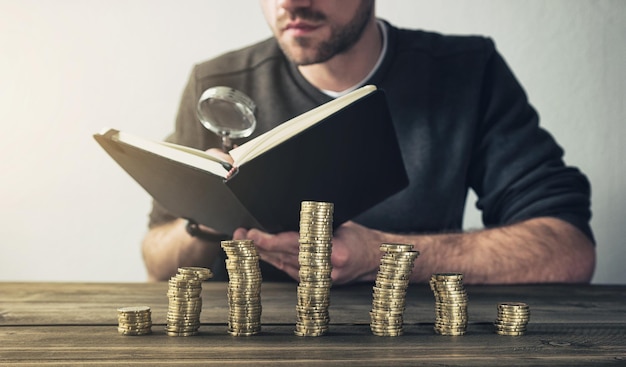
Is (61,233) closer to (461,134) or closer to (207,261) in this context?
(207,261)

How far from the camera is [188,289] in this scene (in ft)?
3.30

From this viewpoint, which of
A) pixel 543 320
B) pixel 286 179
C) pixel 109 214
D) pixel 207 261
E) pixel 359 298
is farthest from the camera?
pixel 109 214

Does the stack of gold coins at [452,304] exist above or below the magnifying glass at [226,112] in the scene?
below

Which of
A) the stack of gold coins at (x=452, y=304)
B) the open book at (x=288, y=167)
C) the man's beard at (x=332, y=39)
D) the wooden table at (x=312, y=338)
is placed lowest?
the wooden table at (x=312, y=338)

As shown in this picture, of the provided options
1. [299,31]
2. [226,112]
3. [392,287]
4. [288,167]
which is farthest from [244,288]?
[299,31]

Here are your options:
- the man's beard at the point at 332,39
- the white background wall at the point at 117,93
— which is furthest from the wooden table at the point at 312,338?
the white background wall at the point at 117,93

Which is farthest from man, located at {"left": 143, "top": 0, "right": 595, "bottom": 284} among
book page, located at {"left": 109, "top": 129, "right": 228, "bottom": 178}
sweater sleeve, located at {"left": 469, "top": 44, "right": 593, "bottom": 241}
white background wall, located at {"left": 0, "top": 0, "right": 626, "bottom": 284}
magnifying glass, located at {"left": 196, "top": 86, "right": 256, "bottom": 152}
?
book page, located at {"left": 109, "top": 129, "right": 228, "bottom": 178}

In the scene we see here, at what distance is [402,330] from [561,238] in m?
1.09

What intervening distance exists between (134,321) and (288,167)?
1.33 feet

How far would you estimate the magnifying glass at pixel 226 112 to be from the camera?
1566 millimetres

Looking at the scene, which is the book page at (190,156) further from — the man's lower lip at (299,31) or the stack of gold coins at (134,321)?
the man's lower lip at (299,31)

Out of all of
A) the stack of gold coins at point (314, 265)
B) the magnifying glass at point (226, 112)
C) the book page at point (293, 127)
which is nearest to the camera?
the stack of gold coins at point (314, 265)

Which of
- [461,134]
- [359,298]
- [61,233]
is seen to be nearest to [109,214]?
[61,233]

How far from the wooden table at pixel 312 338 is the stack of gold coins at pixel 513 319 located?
2 centimetres
